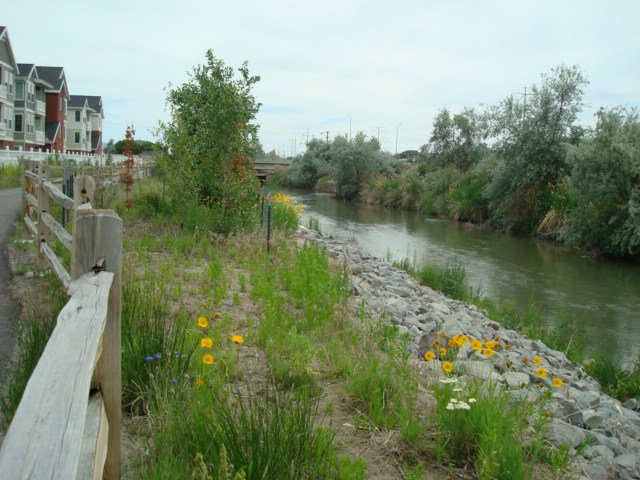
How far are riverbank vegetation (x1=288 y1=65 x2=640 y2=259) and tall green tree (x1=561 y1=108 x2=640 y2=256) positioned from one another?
3 centimetres

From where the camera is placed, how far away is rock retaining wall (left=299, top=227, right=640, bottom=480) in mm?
4453

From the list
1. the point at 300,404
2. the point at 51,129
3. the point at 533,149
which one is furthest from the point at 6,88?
the point at 300,404

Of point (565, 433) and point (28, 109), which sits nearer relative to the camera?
point (565, 433)

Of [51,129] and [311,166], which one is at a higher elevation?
[51,129]

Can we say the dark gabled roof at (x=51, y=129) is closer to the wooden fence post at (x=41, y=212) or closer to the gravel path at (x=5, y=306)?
the gravel path at (x=5, y=306)

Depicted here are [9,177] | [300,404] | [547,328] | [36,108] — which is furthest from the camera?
[36,108]

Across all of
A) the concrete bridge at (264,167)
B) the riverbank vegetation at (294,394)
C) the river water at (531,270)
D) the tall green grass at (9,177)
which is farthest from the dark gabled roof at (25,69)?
the riverbank vegetation at (294,394)

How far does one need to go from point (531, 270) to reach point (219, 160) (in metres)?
10.4

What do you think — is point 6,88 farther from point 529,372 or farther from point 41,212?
point 529,372

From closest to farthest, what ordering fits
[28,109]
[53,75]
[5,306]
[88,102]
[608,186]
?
[5,306] → [608,186] → [28,109] → [53,75] → [88,102]

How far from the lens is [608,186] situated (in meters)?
22.0

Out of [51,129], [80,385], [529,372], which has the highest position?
[51,129]

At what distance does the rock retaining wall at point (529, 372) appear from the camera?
4453mm

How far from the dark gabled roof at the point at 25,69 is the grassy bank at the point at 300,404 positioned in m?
50.5
